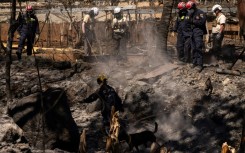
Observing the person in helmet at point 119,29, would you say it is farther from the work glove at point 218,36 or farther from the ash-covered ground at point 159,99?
the work glove at point 218,36

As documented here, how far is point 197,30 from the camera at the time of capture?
12500 millimetres

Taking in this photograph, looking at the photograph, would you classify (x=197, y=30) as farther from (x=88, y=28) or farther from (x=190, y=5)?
(x=88, y=28)

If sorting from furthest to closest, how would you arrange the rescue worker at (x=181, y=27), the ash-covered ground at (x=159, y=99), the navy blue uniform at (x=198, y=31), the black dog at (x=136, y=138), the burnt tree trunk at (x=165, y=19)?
the burnt tree trunk at (x=165, y=19) → the rescue worker at (x=181, y=27) → the navy blue uniform at (x=198, y=31) → the ash-covered ground at (x=159, y=99) → the black dog at (x=136, y=138)

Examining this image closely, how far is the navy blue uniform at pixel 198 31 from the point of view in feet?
40.6

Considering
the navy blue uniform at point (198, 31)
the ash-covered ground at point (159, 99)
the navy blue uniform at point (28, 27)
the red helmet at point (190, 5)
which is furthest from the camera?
the navy blue uniform at point (28, 27)

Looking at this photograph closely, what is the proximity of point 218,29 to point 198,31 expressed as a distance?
2292 mm

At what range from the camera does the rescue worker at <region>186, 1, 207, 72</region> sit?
12.4 metres

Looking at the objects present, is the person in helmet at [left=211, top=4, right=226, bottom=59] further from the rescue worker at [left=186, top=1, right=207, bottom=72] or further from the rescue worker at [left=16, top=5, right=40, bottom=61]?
the rescue worker at [left=16, top=5, right=40, bottom=61]

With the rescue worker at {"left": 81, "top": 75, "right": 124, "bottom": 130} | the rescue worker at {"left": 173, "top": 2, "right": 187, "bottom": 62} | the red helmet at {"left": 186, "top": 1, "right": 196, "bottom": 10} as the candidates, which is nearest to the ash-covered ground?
the rescue worker at {"left": 173, "top": 2, "right": 187, "bottom": 62}

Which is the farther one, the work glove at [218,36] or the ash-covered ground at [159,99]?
the work glove at [218,36]

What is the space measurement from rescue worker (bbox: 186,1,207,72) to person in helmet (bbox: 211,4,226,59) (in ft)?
5.53

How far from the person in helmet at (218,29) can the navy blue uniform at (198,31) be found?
169 cm

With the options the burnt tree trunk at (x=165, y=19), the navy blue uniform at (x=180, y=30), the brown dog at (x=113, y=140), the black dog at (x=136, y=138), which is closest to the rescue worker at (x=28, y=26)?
the burnt tree trunk at (x=165, y=19)

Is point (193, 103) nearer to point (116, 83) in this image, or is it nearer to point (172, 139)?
point (172, 139)
